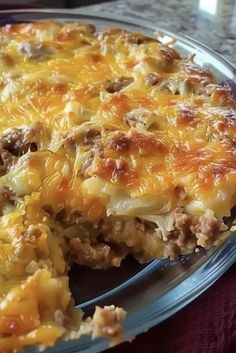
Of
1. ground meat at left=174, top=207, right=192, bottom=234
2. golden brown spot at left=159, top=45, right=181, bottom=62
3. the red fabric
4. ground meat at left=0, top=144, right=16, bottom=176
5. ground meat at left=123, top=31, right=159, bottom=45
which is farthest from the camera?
ground meat at left=123, top=31, right=159, bottom=45

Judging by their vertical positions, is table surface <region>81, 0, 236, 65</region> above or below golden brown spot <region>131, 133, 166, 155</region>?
below

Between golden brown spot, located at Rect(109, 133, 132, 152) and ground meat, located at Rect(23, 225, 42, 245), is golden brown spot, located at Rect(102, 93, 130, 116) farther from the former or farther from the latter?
ground meat, located at Rect(23, 225, 42, 245)

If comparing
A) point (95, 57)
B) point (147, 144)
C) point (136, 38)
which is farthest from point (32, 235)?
point (136, 38)

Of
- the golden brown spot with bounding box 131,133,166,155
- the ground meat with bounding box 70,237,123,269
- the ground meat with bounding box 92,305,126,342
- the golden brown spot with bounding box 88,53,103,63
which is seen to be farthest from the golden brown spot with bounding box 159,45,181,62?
the ground meat with bounding box 92,305,126,342

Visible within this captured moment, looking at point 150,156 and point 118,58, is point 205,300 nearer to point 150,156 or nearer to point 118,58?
point 150,156

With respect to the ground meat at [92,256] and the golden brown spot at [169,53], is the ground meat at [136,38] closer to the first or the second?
the golden brown spot at [169,53]

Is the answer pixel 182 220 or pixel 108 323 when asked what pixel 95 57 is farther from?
pixel 108 323
